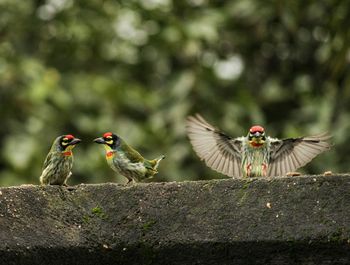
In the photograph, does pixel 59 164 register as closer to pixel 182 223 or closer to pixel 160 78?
pixel 182 223

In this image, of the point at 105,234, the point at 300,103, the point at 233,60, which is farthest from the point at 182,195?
the point at 233,60

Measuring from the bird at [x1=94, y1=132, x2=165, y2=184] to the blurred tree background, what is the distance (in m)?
4.19

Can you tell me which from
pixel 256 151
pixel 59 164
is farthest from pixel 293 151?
pixel 59 164

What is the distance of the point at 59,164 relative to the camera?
6.00m

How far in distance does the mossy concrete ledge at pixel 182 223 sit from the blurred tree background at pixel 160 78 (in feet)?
21.4

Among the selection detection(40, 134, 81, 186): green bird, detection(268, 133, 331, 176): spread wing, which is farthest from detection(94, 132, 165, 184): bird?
detection(268, 133, 331, 176): spread wing

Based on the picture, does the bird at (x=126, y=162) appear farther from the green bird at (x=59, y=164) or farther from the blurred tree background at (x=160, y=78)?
the blurred tree background at (x=160, y=78)

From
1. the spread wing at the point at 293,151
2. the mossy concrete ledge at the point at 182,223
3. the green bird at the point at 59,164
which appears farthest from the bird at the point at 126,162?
the mossy concrete ledge at the point at 182,223

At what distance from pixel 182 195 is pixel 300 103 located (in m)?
8.35

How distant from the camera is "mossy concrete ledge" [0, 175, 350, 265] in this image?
11.9ft

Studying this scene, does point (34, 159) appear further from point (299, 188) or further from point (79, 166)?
point (299, 188)

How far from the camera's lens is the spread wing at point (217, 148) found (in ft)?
20.2

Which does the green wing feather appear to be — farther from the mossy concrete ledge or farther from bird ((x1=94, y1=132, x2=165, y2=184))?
the mossy concrete ledge

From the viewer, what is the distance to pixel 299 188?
3691mm
